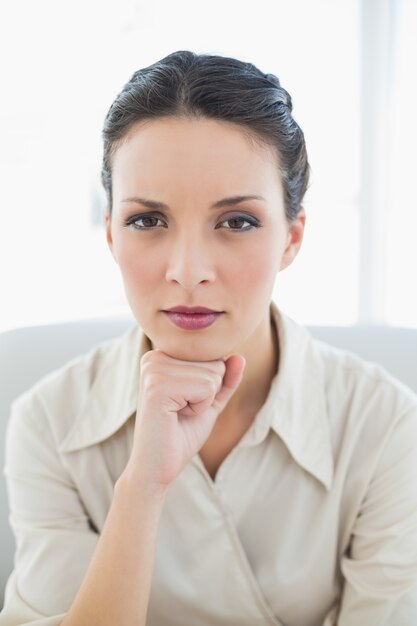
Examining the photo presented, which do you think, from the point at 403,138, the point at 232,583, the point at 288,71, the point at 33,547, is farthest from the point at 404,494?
the point at 288,71

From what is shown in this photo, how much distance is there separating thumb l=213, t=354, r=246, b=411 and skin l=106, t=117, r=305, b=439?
0.05 ft

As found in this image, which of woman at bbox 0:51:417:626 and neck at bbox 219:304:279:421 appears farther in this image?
neck at bbox 219:304:279:421

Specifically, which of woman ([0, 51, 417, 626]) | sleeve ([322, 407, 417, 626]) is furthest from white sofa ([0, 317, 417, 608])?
sleeve ([322, 407, 417, 626])

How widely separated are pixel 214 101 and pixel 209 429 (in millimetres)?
498

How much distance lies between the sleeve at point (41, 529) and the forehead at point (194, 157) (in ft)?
1.56

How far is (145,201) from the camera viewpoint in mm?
1046

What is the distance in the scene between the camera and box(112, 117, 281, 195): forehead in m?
1.01

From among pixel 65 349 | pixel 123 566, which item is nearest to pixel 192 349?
pixel 123 566

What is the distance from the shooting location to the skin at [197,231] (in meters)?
1.02

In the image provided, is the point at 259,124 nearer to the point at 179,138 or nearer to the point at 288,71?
the point at 179,138

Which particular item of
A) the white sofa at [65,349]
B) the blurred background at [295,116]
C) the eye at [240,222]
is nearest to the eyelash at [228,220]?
the eye at [240,222]

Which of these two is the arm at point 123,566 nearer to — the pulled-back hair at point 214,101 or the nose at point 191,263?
the nose at point 191,263

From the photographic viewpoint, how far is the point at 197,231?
1033 mm

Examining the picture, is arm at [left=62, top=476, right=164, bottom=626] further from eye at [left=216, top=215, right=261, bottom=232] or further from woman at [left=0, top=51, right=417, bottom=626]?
eye at [left=216, top=215, right=261, bottom=232]
